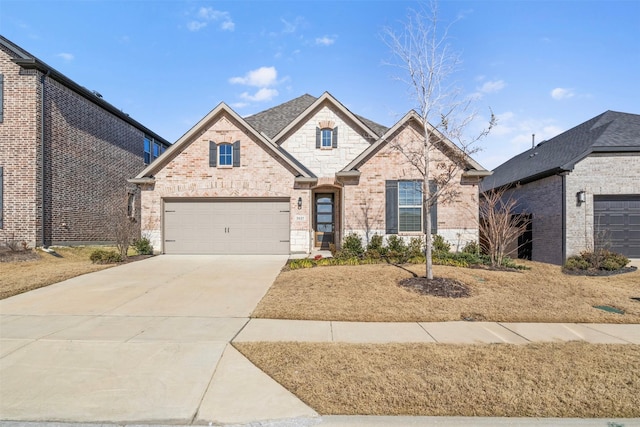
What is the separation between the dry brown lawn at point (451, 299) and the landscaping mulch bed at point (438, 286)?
0.22 m

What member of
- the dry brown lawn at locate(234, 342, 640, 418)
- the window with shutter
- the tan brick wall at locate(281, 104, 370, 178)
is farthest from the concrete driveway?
the tan brick wall at locate(281, 104, 370, 178)

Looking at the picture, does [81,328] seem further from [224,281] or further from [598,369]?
[598,369]

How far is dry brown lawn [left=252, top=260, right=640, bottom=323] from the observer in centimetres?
641

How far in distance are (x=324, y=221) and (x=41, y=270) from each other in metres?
10.8

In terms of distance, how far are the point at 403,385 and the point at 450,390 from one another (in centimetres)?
49

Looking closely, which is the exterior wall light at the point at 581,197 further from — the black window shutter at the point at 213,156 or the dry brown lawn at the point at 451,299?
the black window shutter at the point at 213,156

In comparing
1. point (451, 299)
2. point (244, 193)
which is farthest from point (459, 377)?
point (244, 193)

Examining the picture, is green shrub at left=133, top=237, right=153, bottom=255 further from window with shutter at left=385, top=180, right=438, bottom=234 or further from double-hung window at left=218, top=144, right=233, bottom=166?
window with shutter at left=385, top=180, right=438, bottom=234

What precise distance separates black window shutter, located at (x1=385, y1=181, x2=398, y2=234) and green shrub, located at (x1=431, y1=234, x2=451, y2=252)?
1526mm

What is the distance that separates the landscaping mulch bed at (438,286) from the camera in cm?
782

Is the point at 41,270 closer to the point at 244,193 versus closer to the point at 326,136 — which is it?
the point at 244,193

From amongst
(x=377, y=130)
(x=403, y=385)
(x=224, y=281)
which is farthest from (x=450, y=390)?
(x=377, y=130)

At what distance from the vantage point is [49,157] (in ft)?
46.6

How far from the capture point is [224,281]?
929 cm
